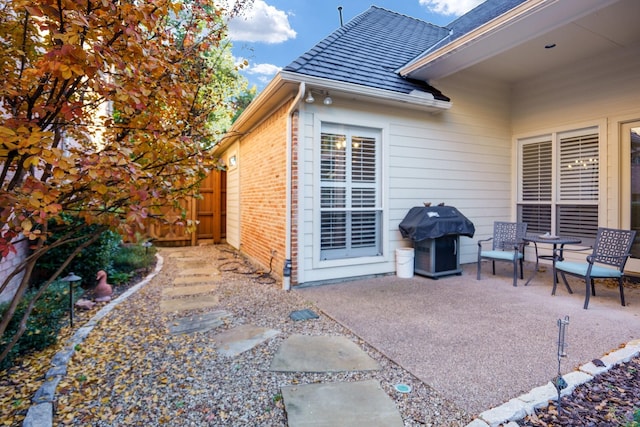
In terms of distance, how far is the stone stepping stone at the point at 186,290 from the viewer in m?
4.67

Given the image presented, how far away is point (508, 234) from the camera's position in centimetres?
581

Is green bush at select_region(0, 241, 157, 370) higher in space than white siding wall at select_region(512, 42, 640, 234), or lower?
lower

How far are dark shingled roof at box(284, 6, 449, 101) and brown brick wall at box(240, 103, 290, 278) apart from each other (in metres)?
0.86

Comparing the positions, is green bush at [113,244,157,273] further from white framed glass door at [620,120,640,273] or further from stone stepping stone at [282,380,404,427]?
white framed glass door at [620,120,640,273]

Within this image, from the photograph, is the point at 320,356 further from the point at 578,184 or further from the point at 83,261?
the point at 578,184

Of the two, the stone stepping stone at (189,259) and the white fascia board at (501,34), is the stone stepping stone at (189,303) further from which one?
the white fascia board at (501,34)

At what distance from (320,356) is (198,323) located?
154 cm

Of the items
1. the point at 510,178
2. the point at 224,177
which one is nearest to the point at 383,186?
the point at 510,178

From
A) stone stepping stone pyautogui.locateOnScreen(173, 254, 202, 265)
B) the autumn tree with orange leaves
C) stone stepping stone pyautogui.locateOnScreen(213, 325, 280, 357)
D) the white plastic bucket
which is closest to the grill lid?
the white plastic bucket

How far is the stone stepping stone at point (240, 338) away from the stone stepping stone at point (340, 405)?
31.8 inches

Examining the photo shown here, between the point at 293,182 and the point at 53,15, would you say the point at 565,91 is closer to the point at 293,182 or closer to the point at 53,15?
the point at 293,182

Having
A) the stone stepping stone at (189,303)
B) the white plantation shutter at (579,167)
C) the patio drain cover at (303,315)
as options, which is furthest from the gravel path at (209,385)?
the white plantation shutter at (579,167)

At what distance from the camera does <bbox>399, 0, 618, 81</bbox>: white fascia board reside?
410 cm

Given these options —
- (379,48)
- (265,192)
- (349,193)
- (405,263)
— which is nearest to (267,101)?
(265,192)
